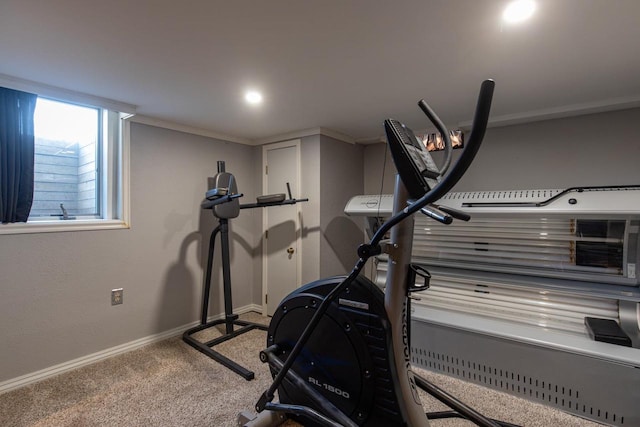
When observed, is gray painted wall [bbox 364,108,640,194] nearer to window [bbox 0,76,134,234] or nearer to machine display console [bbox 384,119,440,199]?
machine display console [bbox 384,119,440,199]

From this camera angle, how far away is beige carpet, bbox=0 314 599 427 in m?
1.77

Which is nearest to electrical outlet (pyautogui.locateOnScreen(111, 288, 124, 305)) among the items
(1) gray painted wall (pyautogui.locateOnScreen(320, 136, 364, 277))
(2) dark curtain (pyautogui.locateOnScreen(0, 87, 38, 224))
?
(2) dark curtain (pyautogui.locateOnScreen(0, 87, 38, 224))

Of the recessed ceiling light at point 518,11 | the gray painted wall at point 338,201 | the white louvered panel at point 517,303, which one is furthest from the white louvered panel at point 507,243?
the recessed ceiling light at point 518,11

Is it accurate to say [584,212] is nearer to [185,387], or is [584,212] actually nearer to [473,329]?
[473,329]

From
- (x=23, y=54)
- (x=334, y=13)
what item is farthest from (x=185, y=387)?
(x=334, y=13)

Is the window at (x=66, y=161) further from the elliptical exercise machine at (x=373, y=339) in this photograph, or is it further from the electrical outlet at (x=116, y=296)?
the elliptical exercise machine at (x=373, y=339)

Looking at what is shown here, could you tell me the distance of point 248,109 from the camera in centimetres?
250

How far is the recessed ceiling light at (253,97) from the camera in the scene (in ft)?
7.09

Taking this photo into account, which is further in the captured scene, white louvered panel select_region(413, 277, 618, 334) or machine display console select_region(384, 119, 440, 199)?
white louvered panel select_region(413, 277, 618, 334)

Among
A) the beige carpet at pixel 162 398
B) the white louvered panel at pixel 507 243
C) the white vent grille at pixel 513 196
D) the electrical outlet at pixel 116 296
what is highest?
the white vent grille at pixel 513 196

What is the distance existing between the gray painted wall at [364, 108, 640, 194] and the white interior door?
171cm

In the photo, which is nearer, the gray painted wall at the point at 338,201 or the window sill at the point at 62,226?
the window sill at the point at 62,226

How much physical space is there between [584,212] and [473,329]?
102cm

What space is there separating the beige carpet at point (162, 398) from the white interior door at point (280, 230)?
1008mm
